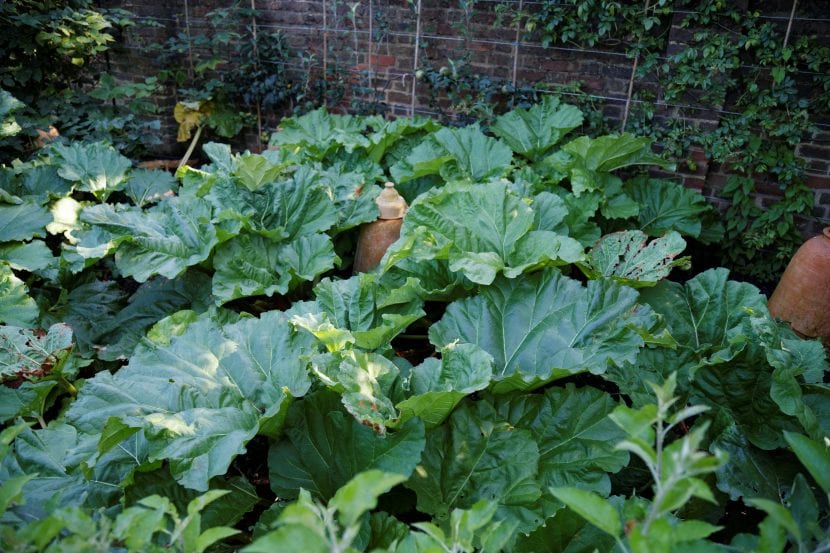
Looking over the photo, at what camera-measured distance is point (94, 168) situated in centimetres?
334

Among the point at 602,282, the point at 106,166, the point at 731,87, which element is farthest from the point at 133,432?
the point at 731,87

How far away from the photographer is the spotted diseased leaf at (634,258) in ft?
7.60

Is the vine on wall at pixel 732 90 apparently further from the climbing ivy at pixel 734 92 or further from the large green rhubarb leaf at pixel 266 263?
the large green rhubarb leaf at pixel 266 263

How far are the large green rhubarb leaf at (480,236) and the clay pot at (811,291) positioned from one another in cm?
134

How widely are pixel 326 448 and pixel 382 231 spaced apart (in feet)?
4.61

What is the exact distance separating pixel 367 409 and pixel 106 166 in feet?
8.63

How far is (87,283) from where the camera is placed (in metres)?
2.87

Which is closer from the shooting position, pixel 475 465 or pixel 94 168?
pixel 475 465

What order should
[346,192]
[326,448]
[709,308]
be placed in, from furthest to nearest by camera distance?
Result: [346,192] < [709,308] < [326,448]

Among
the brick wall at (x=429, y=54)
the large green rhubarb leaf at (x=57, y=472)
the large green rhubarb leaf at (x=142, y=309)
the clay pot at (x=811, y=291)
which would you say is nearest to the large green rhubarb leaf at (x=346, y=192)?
the large green rhubarb leaf at (x=142, y=309)

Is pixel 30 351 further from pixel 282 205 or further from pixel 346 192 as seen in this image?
pixel 346 192

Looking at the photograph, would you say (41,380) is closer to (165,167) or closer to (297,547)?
(297,547)

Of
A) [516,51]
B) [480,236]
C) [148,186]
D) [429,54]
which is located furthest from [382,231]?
[429,54]

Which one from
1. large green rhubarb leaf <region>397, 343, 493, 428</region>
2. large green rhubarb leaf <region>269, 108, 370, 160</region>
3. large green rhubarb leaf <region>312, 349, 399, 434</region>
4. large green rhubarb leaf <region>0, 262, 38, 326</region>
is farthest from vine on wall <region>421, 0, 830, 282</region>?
large green rhubarb leaf <region>0, 262, 38, 326</region>
